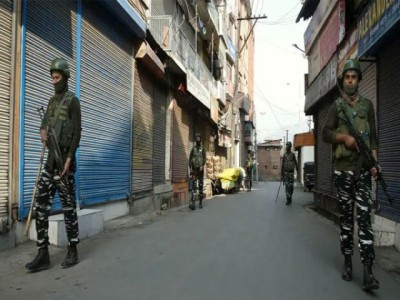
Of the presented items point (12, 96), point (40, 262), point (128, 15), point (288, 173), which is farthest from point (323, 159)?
point (40, 262)

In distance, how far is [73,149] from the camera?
4922 mm

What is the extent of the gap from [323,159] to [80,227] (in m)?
8.65

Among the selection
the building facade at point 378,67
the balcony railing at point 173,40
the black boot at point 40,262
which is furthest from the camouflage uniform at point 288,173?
the black boot at point 40,262

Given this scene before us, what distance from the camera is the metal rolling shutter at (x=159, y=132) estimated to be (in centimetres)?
1284

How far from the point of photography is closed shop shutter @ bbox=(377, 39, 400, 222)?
23.2 feet

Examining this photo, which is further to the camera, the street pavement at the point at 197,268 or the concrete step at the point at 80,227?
the concrete step at the point at 80,227

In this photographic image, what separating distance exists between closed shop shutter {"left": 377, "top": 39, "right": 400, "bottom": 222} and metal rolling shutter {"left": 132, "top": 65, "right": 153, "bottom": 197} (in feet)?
17.9

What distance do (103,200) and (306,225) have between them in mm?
4145

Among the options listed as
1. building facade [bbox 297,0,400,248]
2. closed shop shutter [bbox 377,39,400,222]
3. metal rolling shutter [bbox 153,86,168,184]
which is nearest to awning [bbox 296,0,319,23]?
building facade [bbox 297,0,400,248]

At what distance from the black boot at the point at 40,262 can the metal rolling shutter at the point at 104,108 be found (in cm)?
301

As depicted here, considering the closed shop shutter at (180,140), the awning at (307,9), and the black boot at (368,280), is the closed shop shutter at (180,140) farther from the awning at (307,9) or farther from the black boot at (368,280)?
the black boot at (368,280)

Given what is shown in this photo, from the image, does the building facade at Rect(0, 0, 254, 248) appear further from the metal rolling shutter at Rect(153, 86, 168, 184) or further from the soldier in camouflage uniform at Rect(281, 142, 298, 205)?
the soldier in camouflage uniform at Rect(281, 142, 298, 205)

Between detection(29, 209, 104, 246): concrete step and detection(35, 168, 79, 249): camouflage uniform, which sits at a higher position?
detection(35, 168, 79, 249): camouflage uniform

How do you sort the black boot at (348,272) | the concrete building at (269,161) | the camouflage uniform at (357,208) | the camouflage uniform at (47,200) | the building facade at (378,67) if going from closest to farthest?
1. the camouflage uniform at (357,208)
2. the black boot at (348,272)
3. the camouflage uniform at (47,200)
4. the building facade at (378,67)
5. the concrete building at (269,161)
